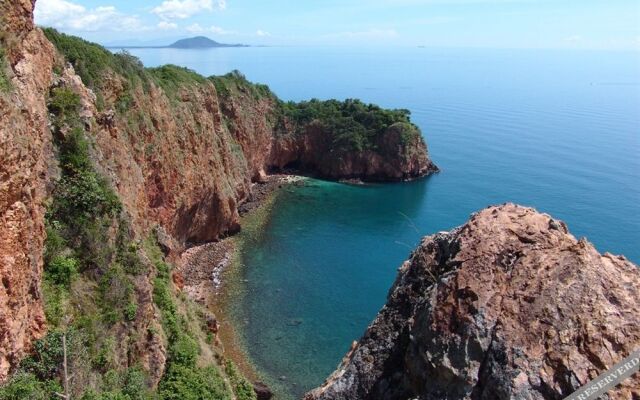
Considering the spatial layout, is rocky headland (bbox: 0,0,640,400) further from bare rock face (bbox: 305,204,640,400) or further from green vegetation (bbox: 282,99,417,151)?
green vegetation (bbox: 282,99,417,151)

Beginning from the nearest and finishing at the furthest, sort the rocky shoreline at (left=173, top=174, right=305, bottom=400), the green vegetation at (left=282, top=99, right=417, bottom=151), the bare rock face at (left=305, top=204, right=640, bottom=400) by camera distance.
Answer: the bare rock face at (left=305, top=204, right=640, bottom=400) → the rocky shoreline at (left=173, top=174, right=305, bottom=400) → the green vegetation at (left=282, top=99, right=417, bottom=151)

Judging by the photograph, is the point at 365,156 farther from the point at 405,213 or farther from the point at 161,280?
the point at 161,280

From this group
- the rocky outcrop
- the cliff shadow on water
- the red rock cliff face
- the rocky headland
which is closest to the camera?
the rocky headland

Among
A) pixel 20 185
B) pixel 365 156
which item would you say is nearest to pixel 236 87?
pixel 365 156

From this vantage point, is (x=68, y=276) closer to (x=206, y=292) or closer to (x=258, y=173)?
(x=206, y=292)

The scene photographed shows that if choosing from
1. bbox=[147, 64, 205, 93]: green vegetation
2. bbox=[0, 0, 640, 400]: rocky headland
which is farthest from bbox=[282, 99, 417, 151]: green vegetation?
bbox=[0, 0, 640, 400]: rocky headland

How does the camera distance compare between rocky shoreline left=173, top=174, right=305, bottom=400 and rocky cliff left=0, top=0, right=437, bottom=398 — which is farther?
rocky shoreline left=173, top=174, right=305, bottom=400

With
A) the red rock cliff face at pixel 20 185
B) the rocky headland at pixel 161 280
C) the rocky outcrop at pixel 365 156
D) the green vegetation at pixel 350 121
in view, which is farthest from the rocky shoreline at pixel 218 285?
the green vegetation at pixel 350 121

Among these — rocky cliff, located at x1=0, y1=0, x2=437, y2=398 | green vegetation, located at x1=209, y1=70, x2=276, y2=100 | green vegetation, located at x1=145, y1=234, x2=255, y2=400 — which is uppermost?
green vegetation, located at x1=209, y1=70, x2=276, y2=100
